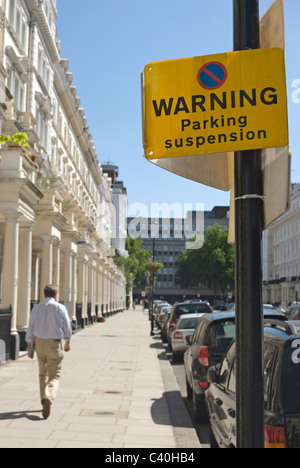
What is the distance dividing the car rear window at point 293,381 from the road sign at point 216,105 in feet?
6.78

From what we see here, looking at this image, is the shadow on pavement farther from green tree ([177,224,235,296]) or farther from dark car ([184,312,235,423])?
green tree ([177,224,235,296])

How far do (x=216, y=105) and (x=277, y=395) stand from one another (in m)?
2.29

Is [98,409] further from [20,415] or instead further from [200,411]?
[200,411]

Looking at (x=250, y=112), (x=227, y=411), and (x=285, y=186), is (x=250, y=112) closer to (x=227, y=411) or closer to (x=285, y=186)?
(x=285, y=186)

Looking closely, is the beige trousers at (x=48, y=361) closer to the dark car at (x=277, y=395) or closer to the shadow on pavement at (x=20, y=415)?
the shadow on pavement at (x=20, y=415)

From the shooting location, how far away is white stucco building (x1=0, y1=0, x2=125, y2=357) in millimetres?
16391

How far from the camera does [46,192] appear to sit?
2091cm

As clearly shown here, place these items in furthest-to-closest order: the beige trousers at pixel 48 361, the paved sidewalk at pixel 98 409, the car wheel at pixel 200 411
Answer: the car wheel at pixel 200 411
the beige trousers at pixel 48 361
the paved sidewalk at pixel 98 409

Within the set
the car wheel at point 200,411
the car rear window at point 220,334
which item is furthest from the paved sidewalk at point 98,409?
the car rear window at point 220,334

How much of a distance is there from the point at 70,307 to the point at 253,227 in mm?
26582

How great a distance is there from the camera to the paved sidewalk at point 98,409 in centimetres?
722

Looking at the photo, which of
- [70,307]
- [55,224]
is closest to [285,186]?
[55,224]

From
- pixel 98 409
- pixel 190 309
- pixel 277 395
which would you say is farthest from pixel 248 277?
pixel 190 309

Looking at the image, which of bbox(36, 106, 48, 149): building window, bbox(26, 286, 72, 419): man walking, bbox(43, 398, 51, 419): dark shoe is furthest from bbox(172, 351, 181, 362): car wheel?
bbox(36, 106, 48, 149): building window
